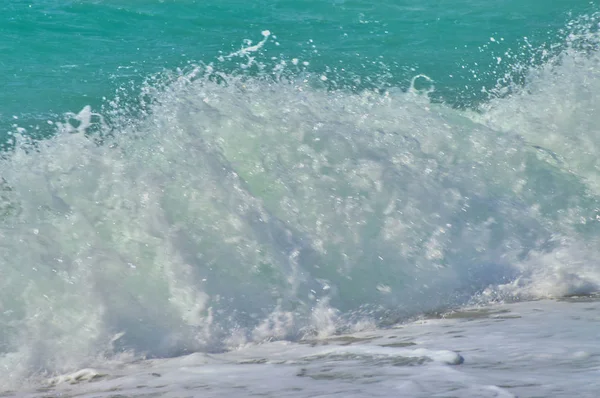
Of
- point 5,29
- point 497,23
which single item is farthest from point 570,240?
Result: point 5,29

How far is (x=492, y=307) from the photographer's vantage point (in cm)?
464

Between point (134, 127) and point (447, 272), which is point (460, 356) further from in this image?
point (134, 127)

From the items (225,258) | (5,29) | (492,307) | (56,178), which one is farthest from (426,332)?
(5,29)

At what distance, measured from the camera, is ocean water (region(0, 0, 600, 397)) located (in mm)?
3783

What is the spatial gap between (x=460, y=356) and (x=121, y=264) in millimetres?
1986

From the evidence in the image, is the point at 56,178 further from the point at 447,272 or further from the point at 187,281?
the point at 447,272

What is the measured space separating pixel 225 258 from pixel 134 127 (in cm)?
150

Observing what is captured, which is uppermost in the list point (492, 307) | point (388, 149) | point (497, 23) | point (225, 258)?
point (497, 23)

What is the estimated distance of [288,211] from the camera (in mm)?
5105

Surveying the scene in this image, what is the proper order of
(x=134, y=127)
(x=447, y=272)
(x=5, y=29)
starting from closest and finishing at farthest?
(x=447, y=272) → (x=134, y=127) → (x=5, y=29)

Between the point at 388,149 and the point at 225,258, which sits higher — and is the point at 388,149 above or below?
above

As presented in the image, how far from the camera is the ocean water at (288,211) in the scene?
3.78 metres

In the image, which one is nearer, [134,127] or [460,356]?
[460,356]

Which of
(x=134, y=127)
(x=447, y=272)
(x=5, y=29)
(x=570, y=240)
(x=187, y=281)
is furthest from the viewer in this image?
(x=5, y=29)
